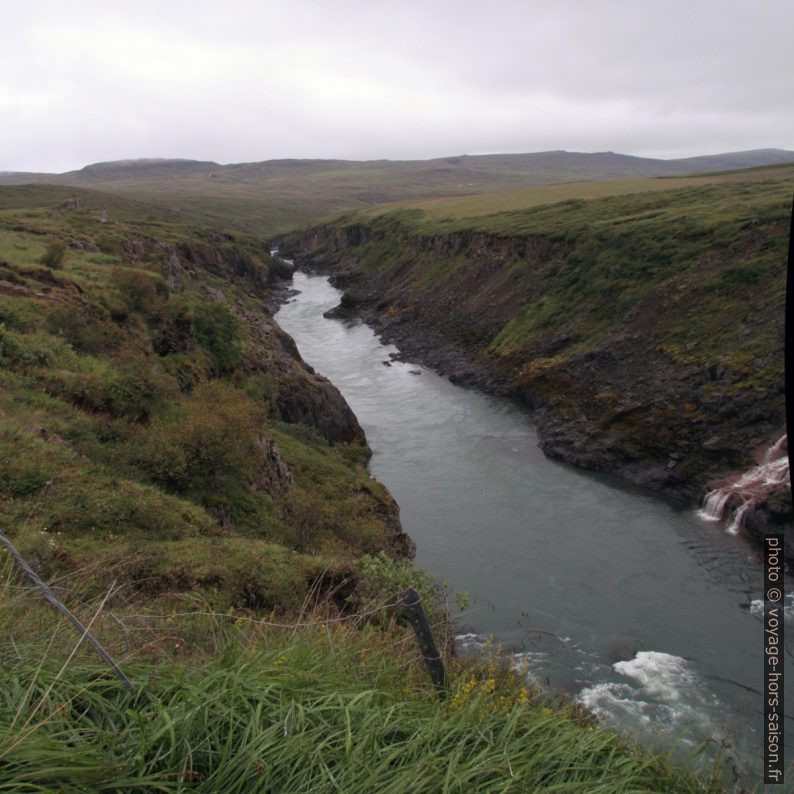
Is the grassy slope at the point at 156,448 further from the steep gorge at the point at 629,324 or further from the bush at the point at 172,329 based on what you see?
the steep gorge at the point at 629,324

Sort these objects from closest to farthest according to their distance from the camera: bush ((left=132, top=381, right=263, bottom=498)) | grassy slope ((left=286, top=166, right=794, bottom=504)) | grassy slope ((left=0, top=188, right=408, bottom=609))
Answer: grassy slope ((left=0, top=188, right=408, bottom=609))
bush ((left=132, top=381, right=263, bottom=498))
grassy slope ((left=286, top=166, right=794, bottom=504))

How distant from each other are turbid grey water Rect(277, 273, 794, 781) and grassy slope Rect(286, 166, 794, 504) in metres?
3.84

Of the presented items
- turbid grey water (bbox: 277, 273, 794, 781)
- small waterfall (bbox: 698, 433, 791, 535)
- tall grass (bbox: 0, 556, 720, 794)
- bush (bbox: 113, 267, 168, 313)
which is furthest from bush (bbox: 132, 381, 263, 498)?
small waterfall (bbox: 698, 433, 791, 535)

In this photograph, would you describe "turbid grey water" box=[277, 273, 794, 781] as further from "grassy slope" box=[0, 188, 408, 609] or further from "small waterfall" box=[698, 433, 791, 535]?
"grassy slope" box=[0, 188, 408, 609]

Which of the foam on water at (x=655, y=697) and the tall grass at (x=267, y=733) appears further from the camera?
the foam on water at (x=655, y=697)

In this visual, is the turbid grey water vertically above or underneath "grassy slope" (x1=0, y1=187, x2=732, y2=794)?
underneath

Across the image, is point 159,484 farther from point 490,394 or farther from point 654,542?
point 490,394

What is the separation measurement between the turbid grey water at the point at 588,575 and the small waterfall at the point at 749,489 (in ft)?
2.71

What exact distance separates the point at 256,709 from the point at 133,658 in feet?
4.07

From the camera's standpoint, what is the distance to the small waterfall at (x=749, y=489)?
25.9 metres

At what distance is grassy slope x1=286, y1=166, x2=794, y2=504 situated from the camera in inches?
1272

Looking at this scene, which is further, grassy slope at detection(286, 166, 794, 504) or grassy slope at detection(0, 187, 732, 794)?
grassy slope at detection(286, 166, 794, 504)

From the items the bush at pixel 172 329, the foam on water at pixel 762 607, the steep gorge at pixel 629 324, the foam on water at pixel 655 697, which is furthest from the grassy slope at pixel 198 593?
the steep gorge at pixel 629 324

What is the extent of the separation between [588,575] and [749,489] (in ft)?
31.0
